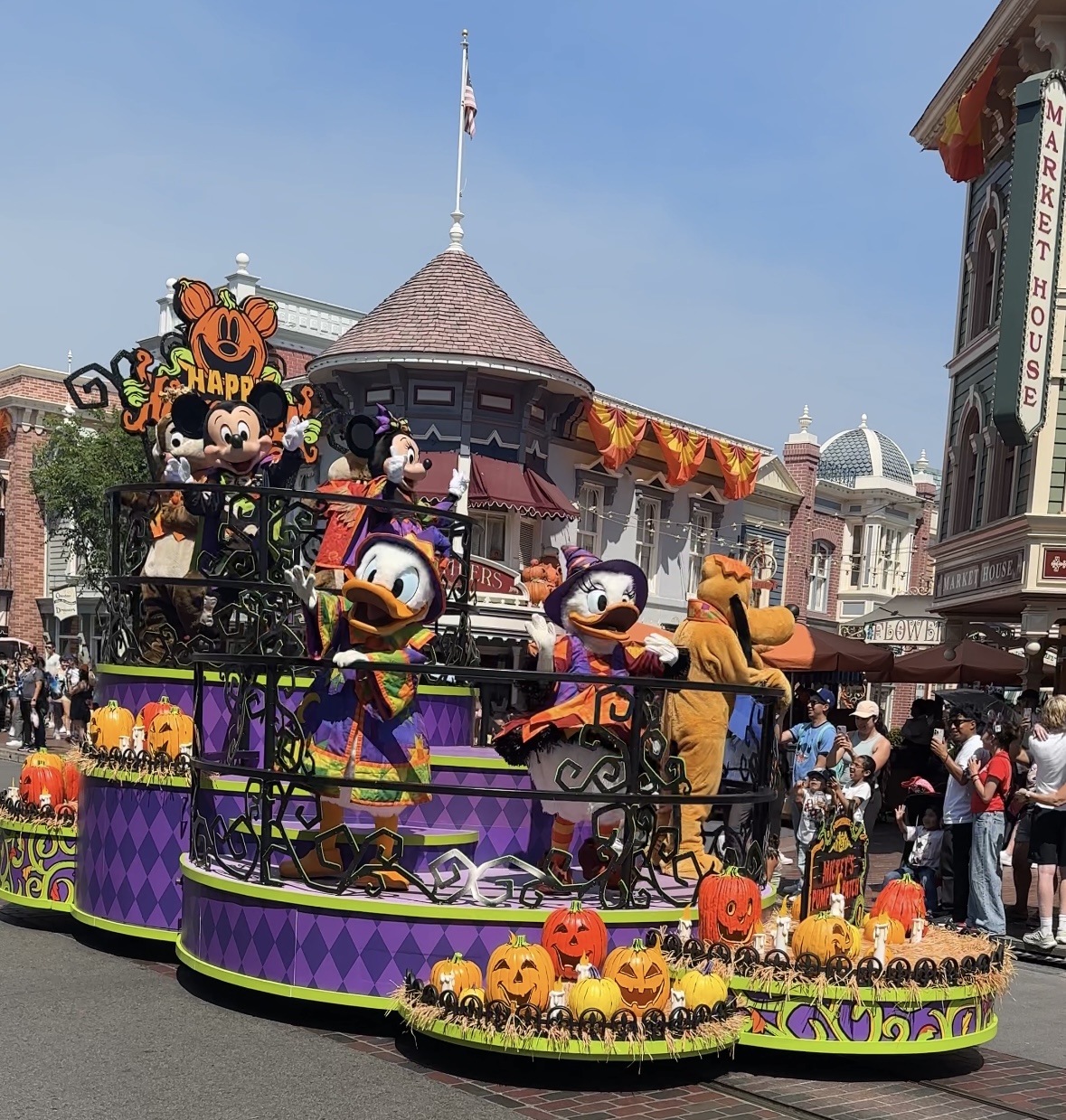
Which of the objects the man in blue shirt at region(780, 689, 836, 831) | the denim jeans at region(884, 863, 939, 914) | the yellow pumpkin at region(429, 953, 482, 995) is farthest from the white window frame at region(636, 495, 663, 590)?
the yellow pumpkin at region(429, 953, 482, 995)

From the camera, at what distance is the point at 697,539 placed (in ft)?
95.4

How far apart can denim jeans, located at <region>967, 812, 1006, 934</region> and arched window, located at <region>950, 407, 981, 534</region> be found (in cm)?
1087

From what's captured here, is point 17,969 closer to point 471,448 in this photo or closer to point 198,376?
point 198,376

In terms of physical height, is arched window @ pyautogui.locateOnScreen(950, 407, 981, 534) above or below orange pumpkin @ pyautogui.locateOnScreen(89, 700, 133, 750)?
above

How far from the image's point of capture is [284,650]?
952cm

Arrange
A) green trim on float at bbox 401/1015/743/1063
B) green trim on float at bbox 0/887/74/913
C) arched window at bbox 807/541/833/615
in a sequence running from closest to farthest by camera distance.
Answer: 1. green trim on float at bbox 401/1015/743/1063
2. green trim on float at bbox 0/887/74/913
3. arched window at bbox 807/541/833/615

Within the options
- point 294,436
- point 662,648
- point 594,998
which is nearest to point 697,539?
point 294,436

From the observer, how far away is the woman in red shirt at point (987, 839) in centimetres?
842

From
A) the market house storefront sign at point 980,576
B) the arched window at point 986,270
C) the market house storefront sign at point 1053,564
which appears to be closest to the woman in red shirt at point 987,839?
the market house storefront sign at point 1053,564

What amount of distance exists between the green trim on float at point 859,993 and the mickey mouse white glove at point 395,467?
446 centimetres

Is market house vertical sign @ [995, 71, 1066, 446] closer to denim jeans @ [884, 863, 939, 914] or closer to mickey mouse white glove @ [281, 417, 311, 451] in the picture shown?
denim jeans @ [884, 863, 939, 914]

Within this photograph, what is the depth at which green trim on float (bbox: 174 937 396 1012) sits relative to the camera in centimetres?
557

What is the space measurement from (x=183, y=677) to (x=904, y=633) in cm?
2040

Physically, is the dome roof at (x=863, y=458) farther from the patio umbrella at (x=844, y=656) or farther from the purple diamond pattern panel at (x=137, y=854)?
the purple diamond pattern panel at (x=137, y=854)
